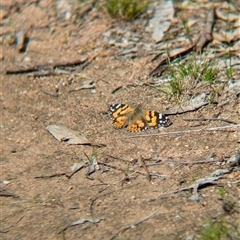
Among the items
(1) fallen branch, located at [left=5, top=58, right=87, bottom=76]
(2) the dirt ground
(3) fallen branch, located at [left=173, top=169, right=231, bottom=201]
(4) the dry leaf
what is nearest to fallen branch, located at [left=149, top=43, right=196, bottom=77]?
(2) the dirt ground

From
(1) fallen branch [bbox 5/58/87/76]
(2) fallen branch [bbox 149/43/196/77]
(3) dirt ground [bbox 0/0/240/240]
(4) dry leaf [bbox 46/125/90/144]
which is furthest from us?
(1) fallen branch [bbox 5/58/87/76]

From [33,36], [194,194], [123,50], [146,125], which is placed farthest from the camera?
[33,36]

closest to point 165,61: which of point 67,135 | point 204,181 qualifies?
point 67,135

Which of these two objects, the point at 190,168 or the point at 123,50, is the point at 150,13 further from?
the point at 190,168

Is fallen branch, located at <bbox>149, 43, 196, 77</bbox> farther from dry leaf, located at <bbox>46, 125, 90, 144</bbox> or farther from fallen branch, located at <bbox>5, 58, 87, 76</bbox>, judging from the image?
dry leaf, located at <bbox>46, 125, 90, 144</bbox>

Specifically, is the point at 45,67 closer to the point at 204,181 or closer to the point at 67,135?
the point at 67,135

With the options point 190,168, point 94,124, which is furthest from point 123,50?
point 190,168

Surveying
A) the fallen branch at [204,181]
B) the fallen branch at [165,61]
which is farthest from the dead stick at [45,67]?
the fallen branch at [204,181]
